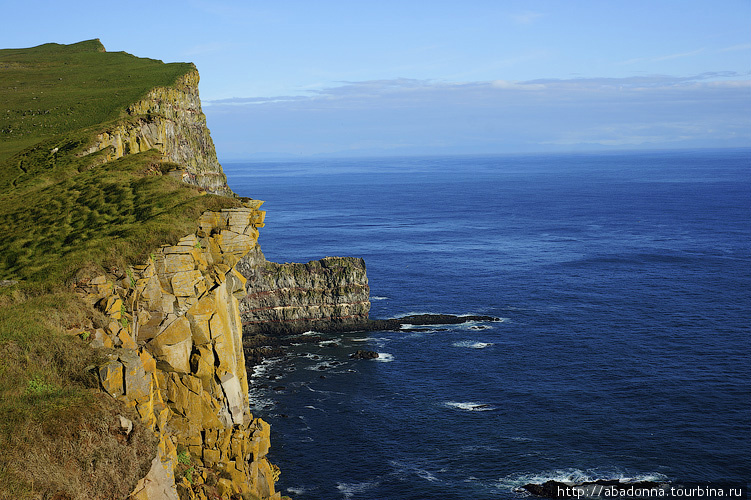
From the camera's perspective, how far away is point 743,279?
113562 mm

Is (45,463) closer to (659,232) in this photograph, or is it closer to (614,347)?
(614,347)

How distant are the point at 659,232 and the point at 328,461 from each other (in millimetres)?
146572

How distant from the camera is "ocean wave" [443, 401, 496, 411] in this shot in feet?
215

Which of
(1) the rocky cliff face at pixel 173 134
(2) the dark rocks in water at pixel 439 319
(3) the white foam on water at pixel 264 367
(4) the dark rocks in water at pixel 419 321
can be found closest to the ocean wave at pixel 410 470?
(3) the white foam on water at pixel 264 367

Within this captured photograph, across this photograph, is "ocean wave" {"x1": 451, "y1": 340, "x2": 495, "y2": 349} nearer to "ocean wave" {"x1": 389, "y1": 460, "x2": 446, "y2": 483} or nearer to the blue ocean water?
the blue ocean water

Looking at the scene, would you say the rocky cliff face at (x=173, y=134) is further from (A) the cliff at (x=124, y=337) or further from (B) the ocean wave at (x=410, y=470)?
(B) the ocean wave at (x=410, y=470)

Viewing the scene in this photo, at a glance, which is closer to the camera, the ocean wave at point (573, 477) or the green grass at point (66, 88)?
the ocean wave at point (573, 477)

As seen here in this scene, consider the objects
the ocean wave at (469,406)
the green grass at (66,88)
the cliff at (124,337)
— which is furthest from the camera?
the green grass at (66,88)

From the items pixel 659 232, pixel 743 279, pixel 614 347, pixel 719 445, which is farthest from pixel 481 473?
pixel 659 232

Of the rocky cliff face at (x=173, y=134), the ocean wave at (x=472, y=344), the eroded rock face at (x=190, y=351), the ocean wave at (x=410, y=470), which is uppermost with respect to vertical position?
the rocky cliff face at (x=173, y=134)

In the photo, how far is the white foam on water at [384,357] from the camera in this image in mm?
83125

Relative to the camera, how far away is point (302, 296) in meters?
97.1

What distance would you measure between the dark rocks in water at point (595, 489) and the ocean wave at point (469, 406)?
1550 centimetres

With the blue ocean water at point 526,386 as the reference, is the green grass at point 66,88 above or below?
above
